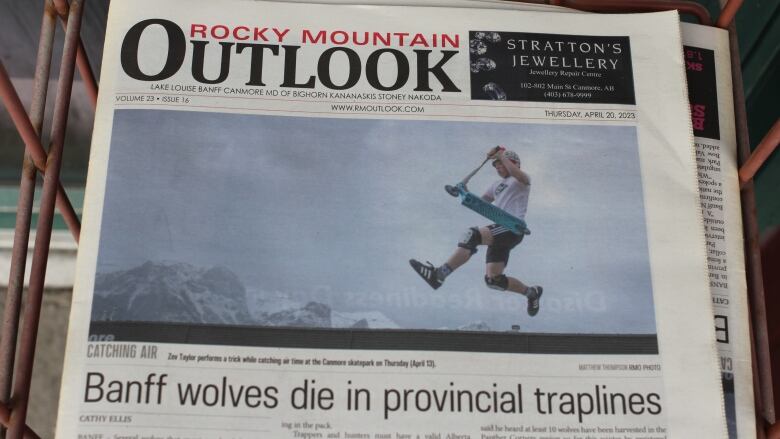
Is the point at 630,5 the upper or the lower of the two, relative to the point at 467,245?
upper

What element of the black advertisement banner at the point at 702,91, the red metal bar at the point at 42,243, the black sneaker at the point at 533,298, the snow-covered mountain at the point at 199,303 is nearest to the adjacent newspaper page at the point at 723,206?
the black advertisement banner at the point at 702,91

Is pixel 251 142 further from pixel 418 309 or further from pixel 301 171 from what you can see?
pixel 418 309

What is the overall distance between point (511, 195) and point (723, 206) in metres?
0.16

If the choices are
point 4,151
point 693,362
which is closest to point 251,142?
point 693,362

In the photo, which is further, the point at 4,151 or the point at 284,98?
the point at 4,151

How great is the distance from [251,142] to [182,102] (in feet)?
0.19

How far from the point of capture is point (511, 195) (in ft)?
1.84

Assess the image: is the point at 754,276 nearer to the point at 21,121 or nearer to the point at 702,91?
the point at 702,91

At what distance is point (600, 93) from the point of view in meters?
0.59

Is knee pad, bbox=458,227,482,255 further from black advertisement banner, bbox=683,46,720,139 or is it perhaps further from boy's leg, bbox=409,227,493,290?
black advertisement banner, bbox=683,46,720,139

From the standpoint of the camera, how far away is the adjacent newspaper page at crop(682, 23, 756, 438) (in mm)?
541

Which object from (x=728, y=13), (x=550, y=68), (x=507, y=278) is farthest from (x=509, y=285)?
(x=728, y=13)

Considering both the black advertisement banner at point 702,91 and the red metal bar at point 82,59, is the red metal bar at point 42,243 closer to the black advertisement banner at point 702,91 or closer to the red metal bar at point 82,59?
the red metal bar at point 82,59

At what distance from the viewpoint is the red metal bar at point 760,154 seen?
0.54 metres
